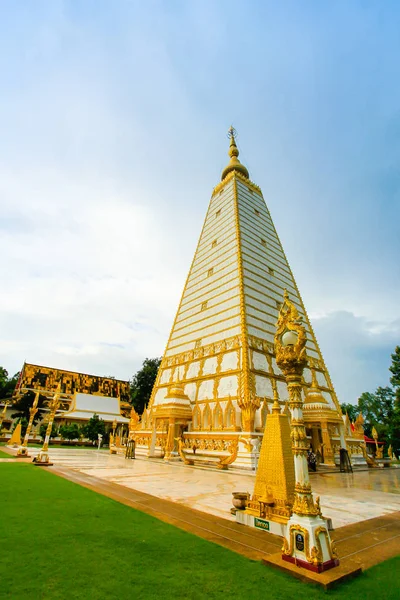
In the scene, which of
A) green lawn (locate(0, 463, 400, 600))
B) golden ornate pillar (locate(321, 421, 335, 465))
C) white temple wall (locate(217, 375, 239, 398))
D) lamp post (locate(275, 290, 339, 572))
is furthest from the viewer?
white temple wall (locate(217, 375, 239, 398))

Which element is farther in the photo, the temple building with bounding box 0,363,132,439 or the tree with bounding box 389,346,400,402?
the temple building with bounding box 0,363,132,439

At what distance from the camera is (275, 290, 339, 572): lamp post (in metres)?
3.06

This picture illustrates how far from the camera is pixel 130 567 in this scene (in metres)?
2.91

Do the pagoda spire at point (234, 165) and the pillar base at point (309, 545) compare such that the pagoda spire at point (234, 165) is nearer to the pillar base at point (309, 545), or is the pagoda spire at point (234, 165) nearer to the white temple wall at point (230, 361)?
the white temple wall at point (230, 361)

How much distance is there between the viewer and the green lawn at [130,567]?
2.51 meters

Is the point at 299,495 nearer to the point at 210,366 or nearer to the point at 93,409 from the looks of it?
the point at 210,366

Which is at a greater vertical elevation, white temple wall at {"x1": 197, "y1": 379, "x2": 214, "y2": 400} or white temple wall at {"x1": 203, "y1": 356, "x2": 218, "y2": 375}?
white temple wall at {"x1": 203, "y1": 356, "x2": 218, "y2": 375}

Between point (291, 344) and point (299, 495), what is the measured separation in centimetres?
172

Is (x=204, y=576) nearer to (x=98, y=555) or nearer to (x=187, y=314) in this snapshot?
(x=98, y=555)

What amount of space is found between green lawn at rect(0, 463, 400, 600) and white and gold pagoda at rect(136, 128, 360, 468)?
9068mm

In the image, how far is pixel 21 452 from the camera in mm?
14312

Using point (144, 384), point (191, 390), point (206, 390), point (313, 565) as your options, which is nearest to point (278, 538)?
point (313, 565)

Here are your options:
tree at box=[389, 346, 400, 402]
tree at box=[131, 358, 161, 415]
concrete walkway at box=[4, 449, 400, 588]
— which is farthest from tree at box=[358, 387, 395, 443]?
concrete walkway at box=[4, 449, 400, 588]

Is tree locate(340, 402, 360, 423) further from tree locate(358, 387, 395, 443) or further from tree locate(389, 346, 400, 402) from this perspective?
tree locate(389, 346, 400, 402)
